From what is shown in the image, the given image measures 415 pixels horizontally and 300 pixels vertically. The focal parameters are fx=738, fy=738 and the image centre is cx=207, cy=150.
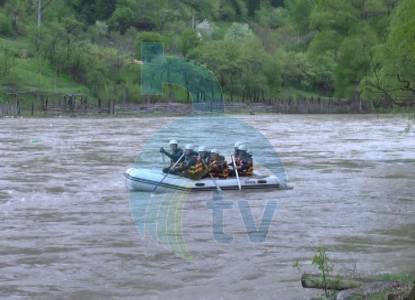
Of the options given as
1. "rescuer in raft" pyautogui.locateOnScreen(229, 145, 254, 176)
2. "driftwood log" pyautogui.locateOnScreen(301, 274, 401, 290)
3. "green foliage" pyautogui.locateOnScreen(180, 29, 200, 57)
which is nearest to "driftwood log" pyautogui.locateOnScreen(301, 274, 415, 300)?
"driftwood log" pyautogui.locateOnScreen(301, 274, 401, 290)

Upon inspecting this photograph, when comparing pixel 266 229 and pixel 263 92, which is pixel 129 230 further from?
pixel 263 92

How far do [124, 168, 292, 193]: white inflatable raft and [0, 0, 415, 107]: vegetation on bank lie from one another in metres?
24.2

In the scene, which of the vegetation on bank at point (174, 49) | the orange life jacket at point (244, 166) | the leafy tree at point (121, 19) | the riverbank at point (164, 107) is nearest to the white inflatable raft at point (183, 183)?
the orange life jacket at point (244, 166)

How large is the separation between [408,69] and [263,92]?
54858mm

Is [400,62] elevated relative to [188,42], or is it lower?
lower

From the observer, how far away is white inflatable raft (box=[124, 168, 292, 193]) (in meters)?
16.7

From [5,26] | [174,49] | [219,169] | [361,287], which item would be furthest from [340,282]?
[5,26]

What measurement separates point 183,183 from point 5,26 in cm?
6433

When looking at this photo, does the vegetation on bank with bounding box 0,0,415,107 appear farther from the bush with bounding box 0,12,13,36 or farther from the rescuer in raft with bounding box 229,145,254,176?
the rescuer in raft with bounding box 229,145,254,176

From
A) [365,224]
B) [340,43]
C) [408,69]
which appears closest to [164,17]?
[340,43]

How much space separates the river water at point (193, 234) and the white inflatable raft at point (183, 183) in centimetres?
30

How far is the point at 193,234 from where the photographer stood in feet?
40.9

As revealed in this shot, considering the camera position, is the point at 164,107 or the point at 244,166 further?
the point at 164,107

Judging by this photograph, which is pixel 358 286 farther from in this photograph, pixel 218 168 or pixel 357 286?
pixel 218 168
